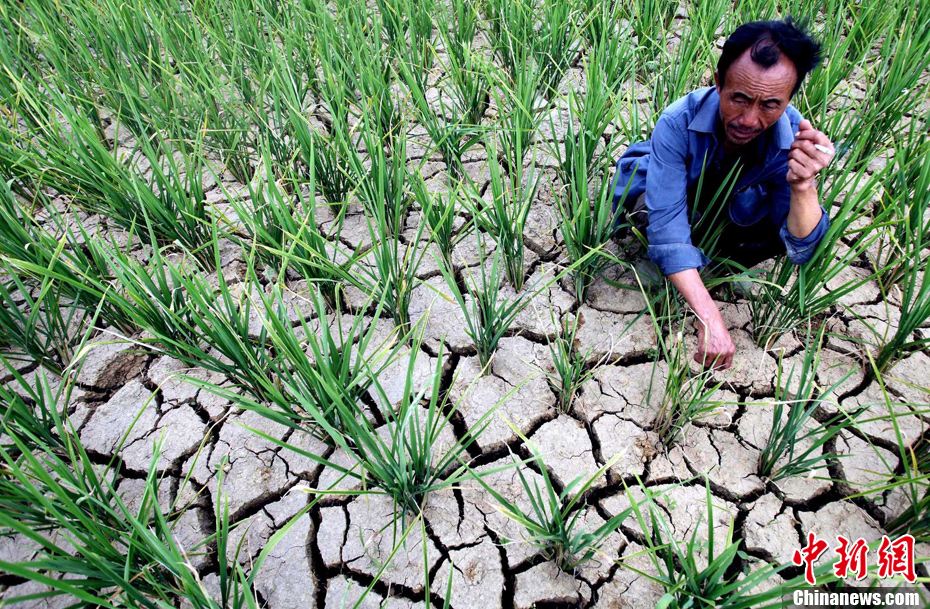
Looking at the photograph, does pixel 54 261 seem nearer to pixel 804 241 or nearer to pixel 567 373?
pixel 567 373

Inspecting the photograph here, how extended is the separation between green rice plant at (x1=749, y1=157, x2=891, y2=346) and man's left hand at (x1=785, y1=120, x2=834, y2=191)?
142mm

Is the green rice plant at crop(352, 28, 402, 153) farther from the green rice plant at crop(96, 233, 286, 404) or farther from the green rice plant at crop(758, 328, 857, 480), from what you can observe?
the green rice plant at crop(758, 328, 857, 480)

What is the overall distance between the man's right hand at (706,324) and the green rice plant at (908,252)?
0.36 meters

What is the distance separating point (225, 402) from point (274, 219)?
20.4 inches

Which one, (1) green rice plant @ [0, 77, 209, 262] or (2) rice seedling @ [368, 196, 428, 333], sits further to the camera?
(1) green rice plant @ [0, 77, 209, 262]

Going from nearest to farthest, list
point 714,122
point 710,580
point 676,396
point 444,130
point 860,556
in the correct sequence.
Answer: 1. point 710,580
2. point 860,556
3. point 676,396
4. point 714,122
5. point 444,130

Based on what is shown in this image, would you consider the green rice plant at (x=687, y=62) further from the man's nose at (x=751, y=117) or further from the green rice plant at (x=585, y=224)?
the man's nose at (x=751, y=117)

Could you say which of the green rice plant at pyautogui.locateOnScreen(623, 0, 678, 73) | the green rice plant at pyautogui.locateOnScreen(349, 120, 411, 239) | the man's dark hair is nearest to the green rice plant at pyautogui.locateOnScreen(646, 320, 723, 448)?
the man's dark hair

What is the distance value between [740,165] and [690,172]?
120 millimetres

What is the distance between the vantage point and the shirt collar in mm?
1298

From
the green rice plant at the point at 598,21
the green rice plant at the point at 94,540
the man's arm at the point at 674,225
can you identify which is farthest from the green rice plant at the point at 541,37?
the green rice plant at the point at 94,540

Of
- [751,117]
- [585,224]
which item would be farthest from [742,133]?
[585,224]

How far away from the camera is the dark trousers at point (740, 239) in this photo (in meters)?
1.45

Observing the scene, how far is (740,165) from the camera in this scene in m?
1.40
